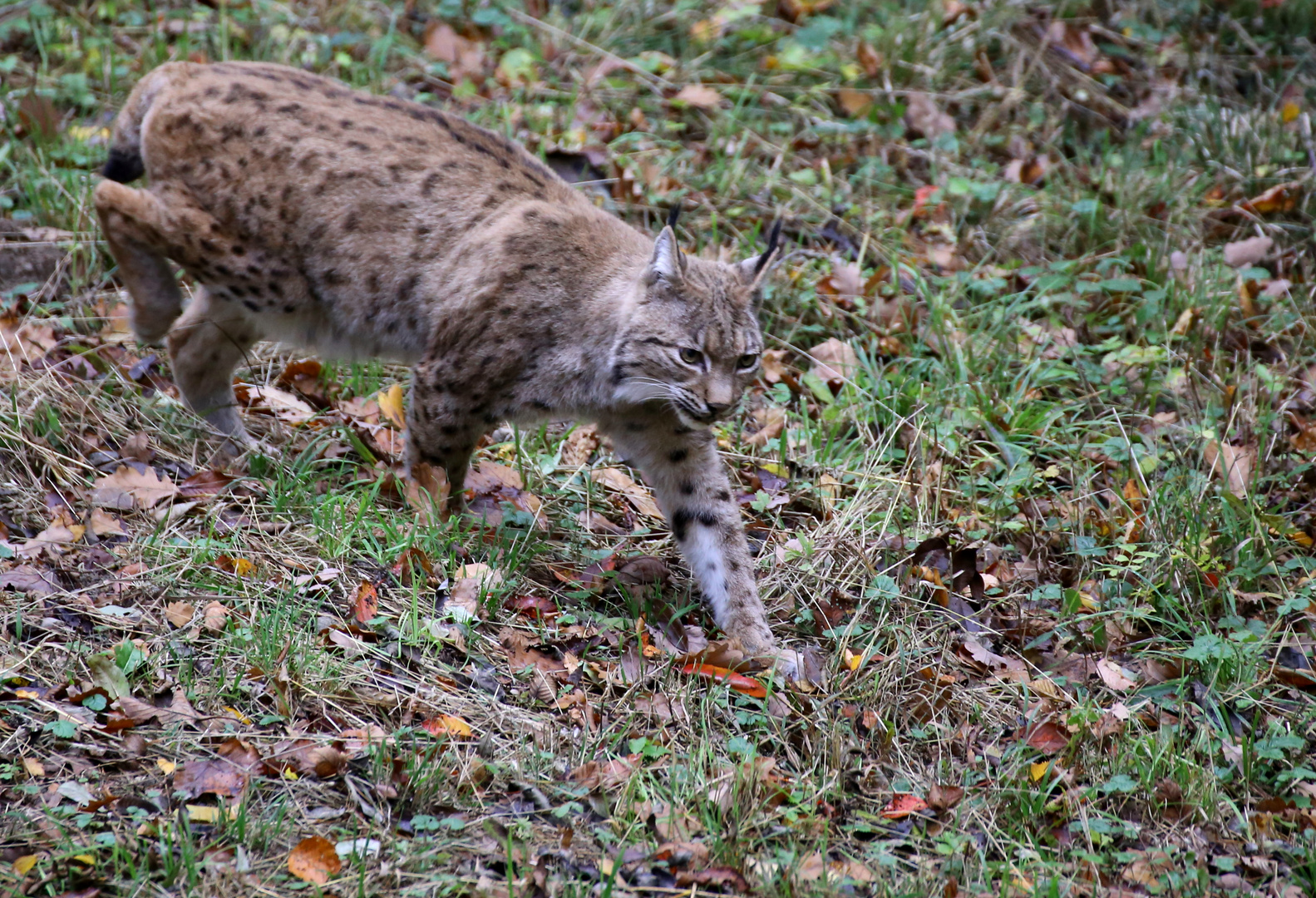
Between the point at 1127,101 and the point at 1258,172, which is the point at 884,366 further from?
the point at 1127,101

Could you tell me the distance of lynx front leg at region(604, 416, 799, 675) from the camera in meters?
4.51

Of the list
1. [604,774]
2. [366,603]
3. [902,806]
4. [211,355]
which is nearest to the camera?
[604,774]

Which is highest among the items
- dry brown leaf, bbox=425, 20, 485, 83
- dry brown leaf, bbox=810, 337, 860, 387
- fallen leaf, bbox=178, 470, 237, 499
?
dry brown leaf, bbox=425, 20, 485, 83

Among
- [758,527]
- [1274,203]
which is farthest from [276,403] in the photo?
[1274,203]

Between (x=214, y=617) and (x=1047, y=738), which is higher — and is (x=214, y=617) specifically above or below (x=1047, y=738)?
above

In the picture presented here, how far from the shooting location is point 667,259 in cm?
454

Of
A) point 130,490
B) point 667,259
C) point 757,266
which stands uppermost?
point 667,259

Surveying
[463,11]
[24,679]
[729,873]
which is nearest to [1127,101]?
[463,11]

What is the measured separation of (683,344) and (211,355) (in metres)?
2.08

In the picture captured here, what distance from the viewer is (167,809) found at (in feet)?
11.0

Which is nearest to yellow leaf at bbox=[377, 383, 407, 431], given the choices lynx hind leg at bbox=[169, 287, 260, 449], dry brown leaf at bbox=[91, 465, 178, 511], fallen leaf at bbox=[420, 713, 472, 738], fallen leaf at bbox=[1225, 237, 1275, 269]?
lynx hind leg at bbox=[169, 287, 260, 449]

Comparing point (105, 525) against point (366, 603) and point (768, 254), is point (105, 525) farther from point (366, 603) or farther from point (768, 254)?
point (768, 254)

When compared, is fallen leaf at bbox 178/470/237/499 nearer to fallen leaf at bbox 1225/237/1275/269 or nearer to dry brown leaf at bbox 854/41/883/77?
dry brown leaf at bbox 854/41/883/77

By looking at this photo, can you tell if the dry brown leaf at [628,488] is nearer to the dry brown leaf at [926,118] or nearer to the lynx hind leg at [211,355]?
the lynx hind leg at [211,355]
